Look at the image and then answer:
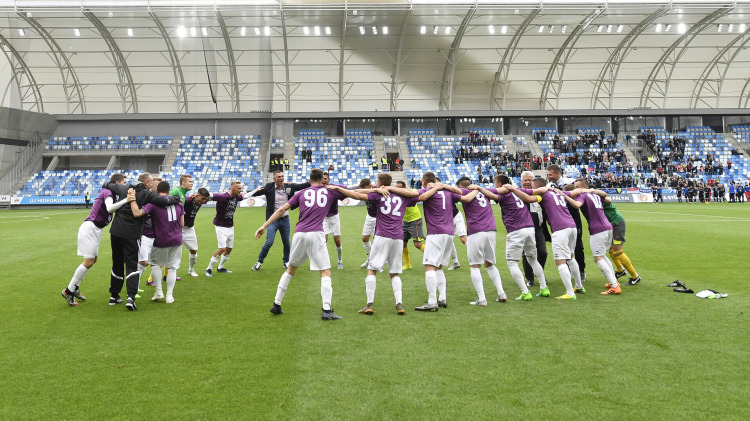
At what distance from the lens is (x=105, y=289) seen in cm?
934

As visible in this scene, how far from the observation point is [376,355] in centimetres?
534

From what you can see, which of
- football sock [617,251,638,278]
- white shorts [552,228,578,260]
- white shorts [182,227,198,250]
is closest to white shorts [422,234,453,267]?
white shorts [552,228,578,260]

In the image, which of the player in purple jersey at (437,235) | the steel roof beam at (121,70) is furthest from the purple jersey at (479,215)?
the steel roof beam at (121,70)

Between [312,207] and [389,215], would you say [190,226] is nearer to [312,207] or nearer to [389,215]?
[312,207]

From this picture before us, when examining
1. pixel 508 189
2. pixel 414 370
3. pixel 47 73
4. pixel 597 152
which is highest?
pixel 47 73

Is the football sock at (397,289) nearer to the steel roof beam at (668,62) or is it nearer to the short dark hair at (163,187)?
the short dark hair at (163,187)

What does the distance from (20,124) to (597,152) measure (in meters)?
55.8

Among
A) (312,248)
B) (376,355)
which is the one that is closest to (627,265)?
(312,248)

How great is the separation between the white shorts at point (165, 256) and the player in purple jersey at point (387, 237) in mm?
2876

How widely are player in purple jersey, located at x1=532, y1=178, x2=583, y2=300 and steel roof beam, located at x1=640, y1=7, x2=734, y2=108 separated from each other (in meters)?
40.7

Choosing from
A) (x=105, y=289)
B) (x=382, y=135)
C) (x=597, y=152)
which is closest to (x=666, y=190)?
(x=597, y=152)

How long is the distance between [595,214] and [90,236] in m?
8.37

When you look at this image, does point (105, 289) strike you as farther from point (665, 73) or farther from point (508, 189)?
point (665, 73)

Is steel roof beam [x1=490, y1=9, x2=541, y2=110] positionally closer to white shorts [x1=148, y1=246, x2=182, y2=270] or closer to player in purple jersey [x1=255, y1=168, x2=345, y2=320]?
player in purple jersey [x1=255, y1=168, x2=345, y2=320]
